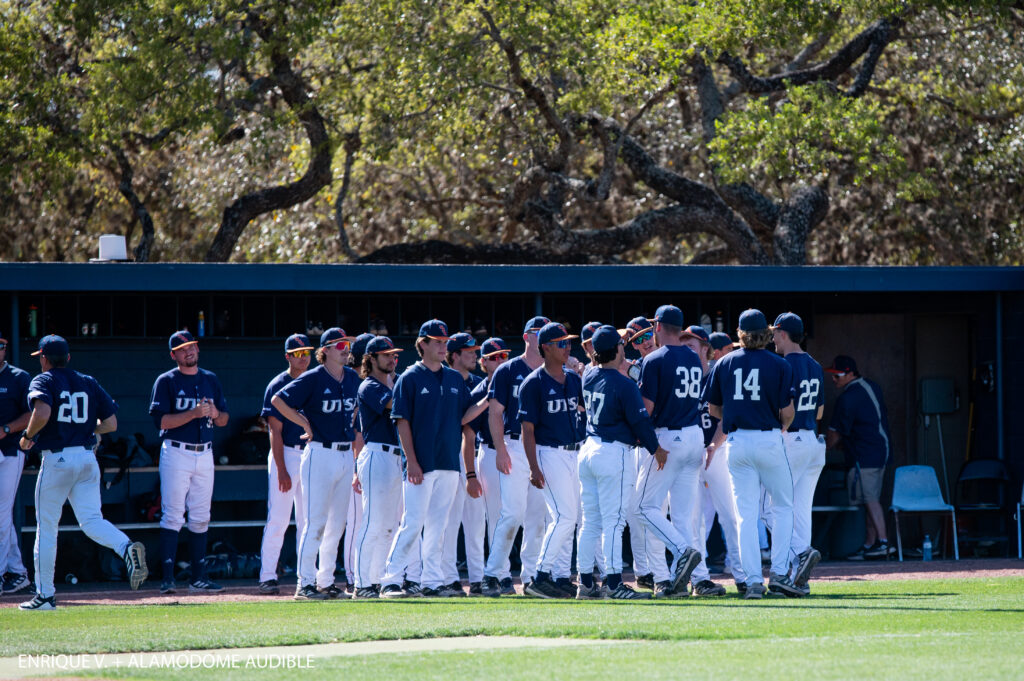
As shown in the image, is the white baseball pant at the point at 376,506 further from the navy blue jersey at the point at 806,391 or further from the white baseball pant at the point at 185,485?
the navy blue jersey at the point at 806,391

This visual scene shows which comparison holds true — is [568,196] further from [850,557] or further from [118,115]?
[850,557]

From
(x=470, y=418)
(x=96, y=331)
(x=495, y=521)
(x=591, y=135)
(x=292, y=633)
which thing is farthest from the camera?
(x=591, y=135)

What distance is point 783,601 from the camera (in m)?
8.60

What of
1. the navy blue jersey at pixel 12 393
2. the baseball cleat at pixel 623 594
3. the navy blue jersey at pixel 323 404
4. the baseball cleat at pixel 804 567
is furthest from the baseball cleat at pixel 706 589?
the navy blue jersey at pixel 12 393

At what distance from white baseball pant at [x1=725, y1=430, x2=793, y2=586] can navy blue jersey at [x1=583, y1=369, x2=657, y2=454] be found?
23.0 inches

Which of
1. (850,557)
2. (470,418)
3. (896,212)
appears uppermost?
(896,212)

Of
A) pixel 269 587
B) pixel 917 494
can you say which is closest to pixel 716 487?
pixel 269 587

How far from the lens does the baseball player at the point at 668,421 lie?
9133 mm

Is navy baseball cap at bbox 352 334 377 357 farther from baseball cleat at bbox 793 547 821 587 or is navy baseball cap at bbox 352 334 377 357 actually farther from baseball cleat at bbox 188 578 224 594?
baseball cleat at bbox 793 547 821 587

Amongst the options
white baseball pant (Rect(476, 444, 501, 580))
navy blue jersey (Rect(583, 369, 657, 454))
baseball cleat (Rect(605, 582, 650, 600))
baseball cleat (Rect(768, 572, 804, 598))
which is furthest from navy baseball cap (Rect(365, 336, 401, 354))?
baseball cleat (Rect(768, 572, 804, 598))

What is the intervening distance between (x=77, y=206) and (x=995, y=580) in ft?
55.1

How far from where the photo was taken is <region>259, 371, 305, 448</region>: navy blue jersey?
10.1 m

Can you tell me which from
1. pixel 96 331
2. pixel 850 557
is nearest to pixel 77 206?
pixel 96 331

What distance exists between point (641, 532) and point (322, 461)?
230 cm
